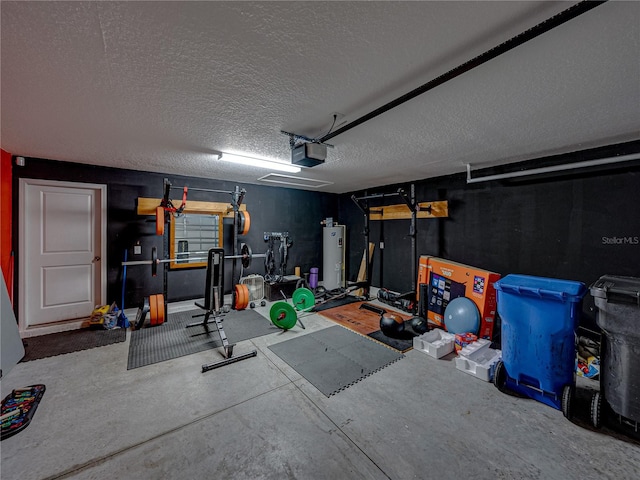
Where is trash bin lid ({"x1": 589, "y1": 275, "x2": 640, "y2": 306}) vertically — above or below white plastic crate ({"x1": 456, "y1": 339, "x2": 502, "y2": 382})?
above

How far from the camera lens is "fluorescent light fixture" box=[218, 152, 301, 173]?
3.45 meters

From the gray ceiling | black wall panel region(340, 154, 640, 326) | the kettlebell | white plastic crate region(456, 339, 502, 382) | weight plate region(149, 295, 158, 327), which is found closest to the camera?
the gray ceiling

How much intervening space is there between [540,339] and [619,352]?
18.3 inches

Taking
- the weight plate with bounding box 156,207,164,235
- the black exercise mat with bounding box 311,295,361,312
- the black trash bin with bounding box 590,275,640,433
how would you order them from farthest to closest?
1. the black exercise mat with bounding box 311,295,361,312
2. the weight plate with bounding box 156,207,164,235
3. the black trash bin with bounding box 590,275,640,433

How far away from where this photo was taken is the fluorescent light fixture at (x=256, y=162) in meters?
3.45

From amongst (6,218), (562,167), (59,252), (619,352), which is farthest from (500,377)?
(6,218)

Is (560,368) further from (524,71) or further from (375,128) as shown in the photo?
(375,128)

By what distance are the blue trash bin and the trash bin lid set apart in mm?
153

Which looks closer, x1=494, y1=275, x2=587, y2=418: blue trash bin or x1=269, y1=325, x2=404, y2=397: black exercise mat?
x1=494, y1=275, x2=587, y2=418: blue trash bin

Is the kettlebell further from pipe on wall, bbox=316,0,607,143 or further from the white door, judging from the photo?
the white door

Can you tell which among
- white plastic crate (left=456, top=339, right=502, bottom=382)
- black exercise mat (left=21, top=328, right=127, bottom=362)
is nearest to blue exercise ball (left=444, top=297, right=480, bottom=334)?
white plastic crate (left=456, top=339, right=502, bottom=382)

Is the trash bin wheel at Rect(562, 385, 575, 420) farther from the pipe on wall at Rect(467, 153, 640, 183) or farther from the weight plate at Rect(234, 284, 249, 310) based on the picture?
the weight plate at Rect(234, 284, 249, 310)

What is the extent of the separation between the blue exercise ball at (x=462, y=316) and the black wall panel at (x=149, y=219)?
3794 mm

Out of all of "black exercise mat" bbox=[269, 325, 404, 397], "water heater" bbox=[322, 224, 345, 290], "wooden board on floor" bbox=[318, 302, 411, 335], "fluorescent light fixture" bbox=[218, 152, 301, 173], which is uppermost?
"fluorescent light fixture" bbox=[218, 152, 301, 173]
